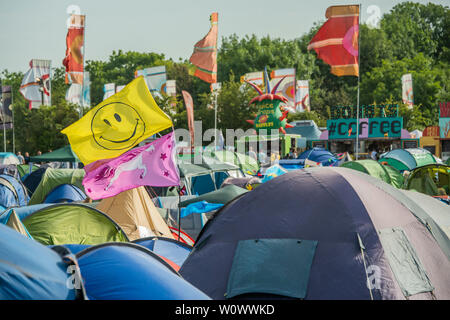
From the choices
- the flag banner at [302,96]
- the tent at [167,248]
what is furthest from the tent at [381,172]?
the flag banner at [302,96]

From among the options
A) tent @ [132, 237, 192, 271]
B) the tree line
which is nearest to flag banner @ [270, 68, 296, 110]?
the tree line

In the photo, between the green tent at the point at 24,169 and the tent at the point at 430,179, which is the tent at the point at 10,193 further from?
the tent at the point at 430,179

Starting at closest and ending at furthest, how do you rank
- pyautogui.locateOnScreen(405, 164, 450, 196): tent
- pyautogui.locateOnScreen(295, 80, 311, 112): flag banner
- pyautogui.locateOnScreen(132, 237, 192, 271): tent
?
pyautogui.locateOnScreen(132, 237, 192, 271): tent
pyautogui.locateOnScreen(405, 164, 450, 196): tent
pyautogui.locateOnScreen(295, 80, 311, 112): flag banner

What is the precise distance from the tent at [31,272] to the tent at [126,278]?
285mm

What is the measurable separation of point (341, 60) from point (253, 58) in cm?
4412

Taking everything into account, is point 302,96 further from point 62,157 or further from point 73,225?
point 73,225

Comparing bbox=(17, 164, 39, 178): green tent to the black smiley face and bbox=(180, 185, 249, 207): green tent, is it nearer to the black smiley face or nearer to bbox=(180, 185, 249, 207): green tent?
bbox=(180, 185, 249, 207): green tent

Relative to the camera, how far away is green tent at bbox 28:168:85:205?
47.0ft

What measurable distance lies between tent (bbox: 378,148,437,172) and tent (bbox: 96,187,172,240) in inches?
629

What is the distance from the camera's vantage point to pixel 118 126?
8445mm

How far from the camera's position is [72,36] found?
22.0 m
